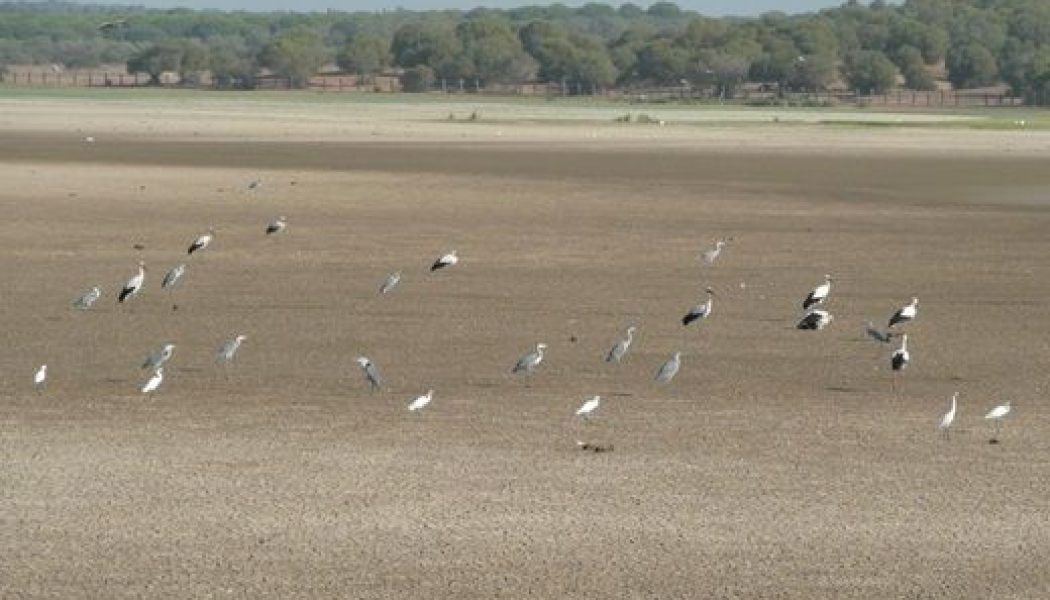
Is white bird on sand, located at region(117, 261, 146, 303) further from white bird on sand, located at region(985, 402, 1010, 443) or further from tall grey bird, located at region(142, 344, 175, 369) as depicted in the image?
white bird on sand, located at region(985, 402, 1010, 443)

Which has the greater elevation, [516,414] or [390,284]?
[516,414]

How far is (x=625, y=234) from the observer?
106 feet

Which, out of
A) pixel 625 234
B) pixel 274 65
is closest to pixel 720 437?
pixel 625 234

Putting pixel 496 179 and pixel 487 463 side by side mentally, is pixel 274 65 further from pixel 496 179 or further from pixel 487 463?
pixel 487 463

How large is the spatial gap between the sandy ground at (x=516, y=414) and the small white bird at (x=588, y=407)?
11cm

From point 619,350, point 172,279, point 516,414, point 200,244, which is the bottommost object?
point 200,244

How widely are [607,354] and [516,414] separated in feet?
10.8

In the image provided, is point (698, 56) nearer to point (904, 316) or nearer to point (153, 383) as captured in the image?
point (904, 316)

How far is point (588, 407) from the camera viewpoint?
52.7 feet

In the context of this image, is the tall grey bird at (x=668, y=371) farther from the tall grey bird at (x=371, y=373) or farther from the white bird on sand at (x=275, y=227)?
the white bird on sand at (x=275, y=227)

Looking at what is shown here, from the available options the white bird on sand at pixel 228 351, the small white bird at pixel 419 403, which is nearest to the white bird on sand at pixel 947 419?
the small white bird at pixel 419 403

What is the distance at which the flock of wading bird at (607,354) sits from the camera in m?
16.5

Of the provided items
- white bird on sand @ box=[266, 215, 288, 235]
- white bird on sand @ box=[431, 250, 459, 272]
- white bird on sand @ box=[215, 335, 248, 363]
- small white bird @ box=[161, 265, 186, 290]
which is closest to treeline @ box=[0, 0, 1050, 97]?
white bird on sand @ box=[266, 215, 288, 235]

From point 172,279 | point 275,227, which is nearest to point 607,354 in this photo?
point 172,279
